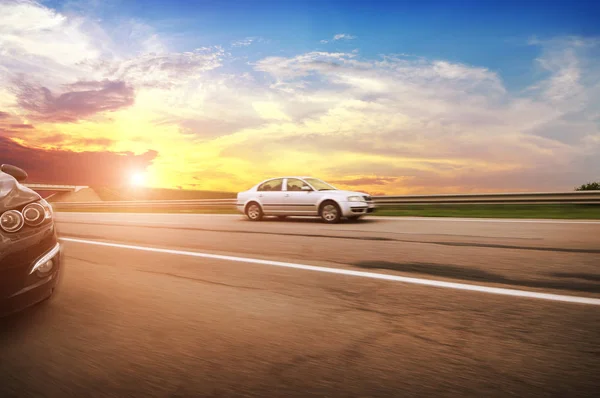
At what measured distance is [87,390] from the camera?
96.5 inches

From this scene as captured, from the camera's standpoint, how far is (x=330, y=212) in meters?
13.6

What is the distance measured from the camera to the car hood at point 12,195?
10.6 ft

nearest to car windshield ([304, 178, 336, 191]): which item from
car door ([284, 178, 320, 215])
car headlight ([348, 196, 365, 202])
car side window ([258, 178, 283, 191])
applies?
car door ([284, 178, 320, 215])

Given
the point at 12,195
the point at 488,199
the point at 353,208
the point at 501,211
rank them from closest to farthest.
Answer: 1. the point at 12,195
2. the point at 353,208
3. the point at 488,199
4. the point at 501,211

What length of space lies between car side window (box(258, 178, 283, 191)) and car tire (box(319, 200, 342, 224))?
1.85m

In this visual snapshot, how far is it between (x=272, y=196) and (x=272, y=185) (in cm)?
42

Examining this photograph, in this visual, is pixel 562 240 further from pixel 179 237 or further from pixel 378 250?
pixel 179 237

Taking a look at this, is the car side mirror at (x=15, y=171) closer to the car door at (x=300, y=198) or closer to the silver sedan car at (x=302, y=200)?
the silver sedan car at (x=302, y=200)

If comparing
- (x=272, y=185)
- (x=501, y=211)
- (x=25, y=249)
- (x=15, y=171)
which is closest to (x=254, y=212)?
(x=272, y=185)

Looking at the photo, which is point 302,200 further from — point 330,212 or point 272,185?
point 272,185

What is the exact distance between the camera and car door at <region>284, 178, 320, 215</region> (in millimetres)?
14086

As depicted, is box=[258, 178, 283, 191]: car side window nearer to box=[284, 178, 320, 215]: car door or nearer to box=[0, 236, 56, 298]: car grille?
box=[284, 178, 320, 215]: car door

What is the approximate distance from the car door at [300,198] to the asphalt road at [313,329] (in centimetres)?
754

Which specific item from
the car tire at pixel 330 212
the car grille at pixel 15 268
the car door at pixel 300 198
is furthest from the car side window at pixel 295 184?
the car grille at pixel 15 268
